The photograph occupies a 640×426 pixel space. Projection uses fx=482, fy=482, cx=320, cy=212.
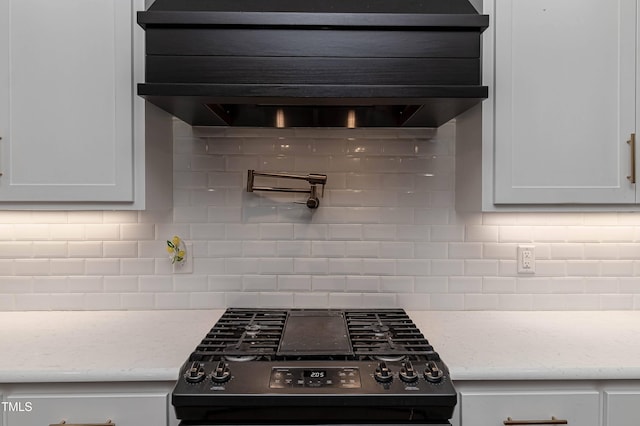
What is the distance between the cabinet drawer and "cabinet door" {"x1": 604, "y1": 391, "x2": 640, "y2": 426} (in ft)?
0.09

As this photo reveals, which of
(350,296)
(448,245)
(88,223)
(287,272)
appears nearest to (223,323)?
(287,272)

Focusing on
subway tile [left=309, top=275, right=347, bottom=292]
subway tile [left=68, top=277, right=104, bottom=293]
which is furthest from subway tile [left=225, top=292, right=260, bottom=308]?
subway tile [left=68, top=277, right=104, bottom=293]

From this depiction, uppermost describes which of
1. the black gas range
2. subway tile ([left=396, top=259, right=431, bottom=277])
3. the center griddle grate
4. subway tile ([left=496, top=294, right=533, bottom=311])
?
subway tile ([left=396, top=259, right=431, bottom=277])

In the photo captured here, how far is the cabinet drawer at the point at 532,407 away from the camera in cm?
133

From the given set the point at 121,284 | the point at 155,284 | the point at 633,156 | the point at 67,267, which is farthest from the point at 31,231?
the point at 633,156

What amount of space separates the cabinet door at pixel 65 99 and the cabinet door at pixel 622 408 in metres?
1.60

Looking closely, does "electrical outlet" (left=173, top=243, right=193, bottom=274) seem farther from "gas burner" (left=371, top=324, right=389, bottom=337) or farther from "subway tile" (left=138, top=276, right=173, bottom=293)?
"gas burner" (left=371, top=324, right=389, bottom=337)

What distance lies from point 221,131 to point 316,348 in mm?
984

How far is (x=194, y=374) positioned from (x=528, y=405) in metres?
0.91

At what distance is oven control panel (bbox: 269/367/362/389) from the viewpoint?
4.06 ft

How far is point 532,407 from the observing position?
133 centimetres

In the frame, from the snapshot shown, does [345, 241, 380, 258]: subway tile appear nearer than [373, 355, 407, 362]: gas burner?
No

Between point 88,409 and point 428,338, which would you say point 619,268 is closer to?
point 428,338

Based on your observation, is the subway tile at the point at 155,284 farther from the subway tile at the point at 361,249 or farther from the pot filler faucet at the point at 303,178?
the subway tile at the point at 361,249
